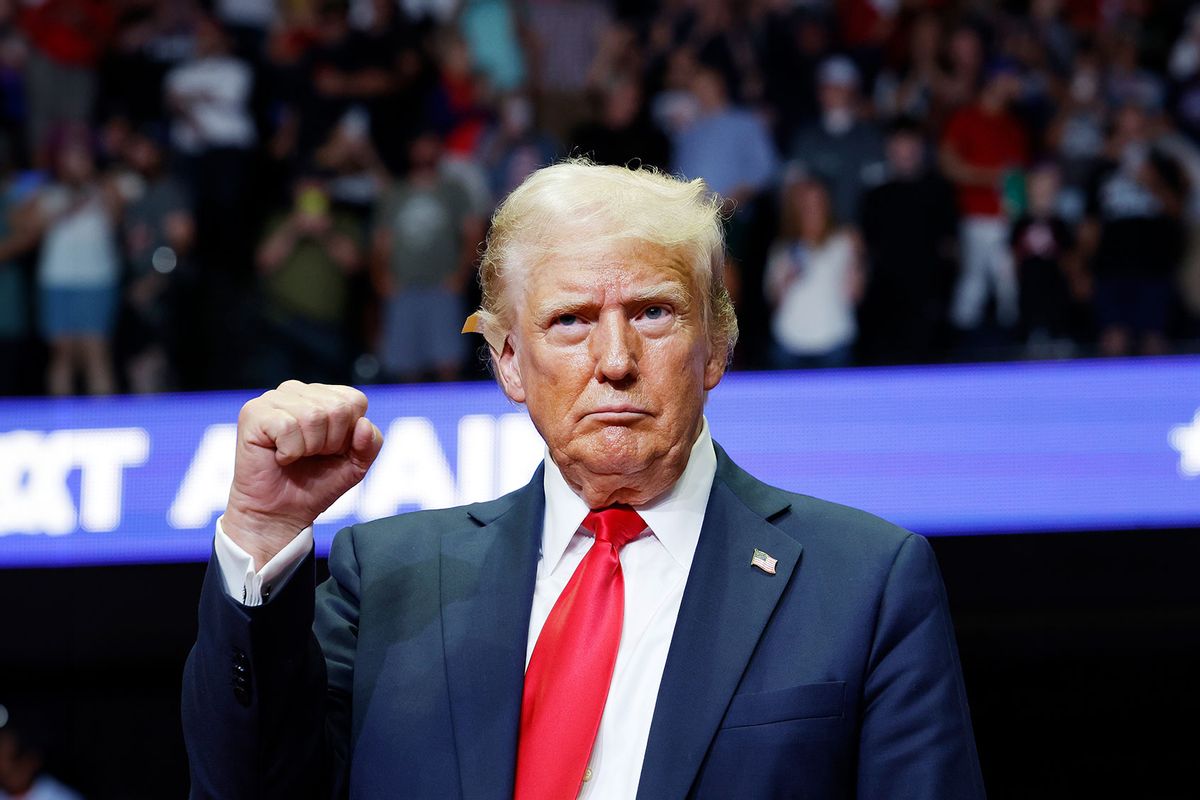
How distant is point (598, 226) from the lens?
5.69ft

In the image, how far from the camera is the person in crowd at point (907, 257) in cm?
655

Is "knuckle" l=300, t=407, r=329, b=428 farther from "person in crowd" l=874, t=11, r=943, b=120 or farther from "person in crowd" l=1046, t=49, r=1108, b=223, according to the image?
"person in crowd" l=874, t=11, r=943, b=120

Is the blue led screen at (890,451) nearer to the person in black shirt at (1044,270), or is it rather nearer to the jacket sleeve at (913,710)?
the person in black shirt at (1044,270)

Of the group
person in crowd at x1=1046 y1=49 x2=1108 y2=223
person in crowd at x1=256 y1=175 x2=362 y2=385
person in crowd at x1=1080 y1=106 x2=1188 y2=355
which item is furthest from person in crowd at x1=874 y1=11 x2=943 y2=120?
person in crowd at x1=256 y1=175 x2=362 y2=385

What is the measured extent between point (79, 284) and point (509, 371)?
5613mm

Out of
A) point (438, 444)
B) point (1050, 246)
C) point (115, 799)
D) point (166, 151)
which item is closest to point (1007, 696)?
point (438, 444)

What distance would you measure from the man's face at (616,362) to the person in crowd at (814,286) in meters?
4.72

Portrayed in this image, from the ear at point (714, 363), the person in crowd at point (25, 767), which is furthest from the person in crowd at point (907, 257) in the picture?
the ear at point (714, 363)

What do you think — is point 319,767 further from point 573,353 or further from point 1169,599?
point 1169,599

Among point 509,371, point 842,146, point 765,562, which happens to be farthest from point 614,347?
point 842,146

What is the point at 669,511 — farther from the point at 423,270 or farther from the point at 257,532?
the point at 423,270

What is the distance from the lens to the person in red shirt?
22.2ft

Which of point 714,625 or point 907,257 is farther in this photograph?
point 907,257

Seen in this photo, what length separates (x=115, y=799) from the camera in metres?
5.16
